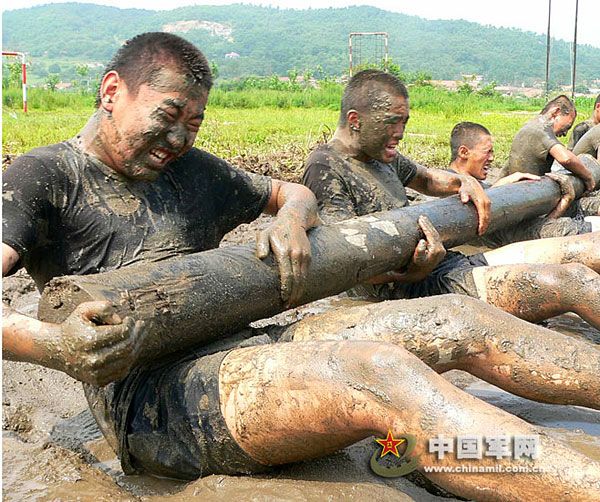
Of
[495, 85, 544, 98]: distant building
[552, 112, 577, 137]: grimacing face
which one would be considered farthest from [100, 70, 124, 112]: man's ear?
[495, 85, 544, 98]: distant building

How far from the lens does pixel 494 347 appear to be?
257cm

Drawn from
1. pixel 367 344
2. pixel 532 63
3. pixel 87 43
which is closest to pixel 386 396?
pixel 367 344

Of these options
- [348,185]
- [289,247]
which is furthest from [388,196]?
[289,247]

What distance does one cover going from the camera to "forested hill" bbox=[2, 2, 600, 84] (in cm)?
14512

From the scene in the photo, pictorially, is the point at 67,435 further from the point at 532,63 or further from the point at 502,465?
the point at 532,63

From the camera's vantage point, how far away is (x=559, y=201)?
5.85 m

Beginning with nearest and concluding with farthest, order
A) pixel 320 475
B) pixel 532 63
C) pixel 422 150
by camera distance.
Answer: pixel 320 475 → pixel 422 150 → pixel 532 63

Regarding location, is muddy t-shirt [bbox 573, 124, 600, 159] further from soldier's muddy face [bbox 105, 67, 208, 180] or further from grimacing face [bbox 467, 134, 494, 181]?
soldier's muddy face [bbox 105, 67, 208, 180]

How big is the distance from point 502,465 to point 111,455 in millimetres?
1503

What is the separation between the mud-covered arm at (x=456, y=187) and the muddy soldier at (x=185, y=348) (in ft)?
5.65

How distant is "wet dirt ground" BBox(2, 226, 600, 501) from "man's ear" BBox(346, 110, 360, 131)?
66.5 inches

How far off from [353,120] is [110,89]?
6.71ft

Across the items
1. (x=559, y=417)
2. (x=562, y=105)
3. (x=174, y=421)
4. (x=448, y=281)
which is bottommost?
(x=559, y=417)

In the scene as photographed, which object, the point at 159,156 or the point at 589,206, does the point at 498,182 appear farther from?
the point at 159,156
